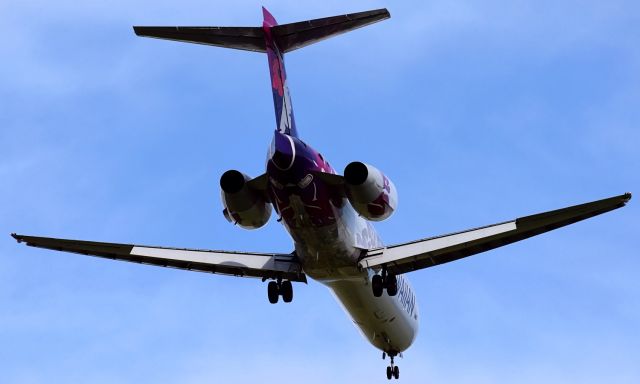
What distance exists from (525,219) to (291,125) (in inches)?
247

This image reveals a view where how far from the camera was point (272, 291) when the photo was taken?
29.7 m

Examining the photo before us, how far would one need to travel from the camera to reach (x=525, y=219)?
89.6 ft

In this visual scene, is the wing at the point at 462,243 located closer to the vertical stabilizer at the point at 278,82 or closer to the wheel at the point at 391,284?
the wheel at the point at 391,284

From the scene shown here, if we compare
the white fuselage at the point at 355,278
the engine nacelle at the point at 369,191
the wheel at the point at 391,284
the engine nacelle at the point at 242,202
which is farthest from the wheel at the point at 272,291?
the engine nacelle at the point at 369,191

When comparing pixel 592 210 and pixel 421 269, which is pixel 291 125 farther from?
pixel 592 210

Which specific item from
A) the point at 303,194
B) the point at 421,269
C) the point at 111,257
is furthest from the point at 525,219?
the point at 111,257

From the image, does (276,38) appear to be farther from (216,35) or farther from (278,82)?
(216,35)

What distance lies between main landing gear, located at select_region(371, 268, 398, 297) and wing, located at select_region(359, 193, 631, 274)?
29 centimetres

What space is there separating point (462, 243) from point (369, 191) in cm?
377

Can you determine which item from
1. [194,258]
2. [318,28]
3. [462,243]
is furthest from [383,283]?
[318,28]

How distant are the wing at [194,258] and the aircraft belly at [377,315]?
4.46 ft

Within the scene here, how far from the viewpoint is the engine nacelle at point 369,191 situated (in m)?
25.6

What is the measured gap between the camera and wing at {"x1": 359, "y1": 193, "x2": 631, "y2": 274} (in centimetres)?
2703

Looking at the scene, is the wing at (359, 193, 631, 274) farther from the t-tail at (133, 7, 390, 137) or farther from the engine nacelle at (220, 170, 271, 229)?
the t-tail at (133, 7, 390, 137)
